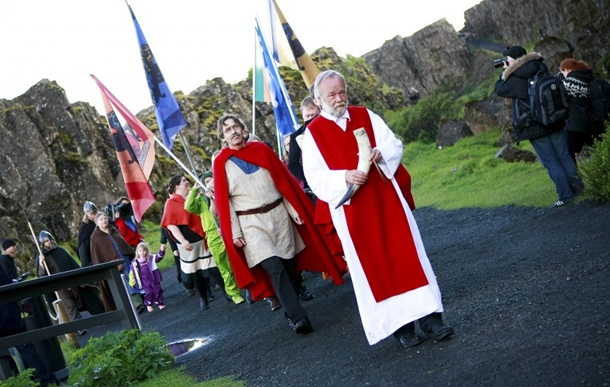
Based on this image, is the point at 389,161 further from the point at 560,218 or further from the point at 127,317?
the point at 560,218

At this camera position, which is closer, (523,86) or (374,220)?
(374,220)

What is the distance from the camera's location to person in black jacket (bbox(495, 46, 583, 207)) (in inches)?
445

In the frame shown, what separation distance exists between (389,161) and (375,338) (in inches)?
50.7

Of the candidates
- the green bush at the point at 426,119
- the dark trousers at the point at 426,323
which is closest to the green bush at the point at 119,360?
the dark trousers at the point at 426,323

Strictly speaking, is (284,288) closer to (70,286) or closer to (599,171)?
(70,286)

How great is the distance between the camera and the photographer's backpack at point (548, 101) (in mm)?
11164

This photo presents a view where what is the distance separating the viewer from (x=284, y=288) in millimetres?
8383

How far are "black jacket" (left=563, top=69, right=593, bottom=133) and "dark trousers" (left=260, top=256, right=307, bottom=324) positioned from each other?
4745 mm

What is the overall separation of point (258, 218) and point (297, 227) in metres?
0.51

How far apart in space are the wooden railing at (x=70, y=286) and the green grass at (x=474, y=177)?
5948mm

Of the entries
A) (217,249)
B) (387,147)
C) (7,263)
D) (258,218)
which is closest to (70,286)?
(258,218)

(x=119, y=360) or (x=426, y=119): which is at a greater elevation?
(x=119, y=360)

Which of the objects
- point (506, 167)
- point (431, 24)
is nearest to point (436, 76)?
point (431, 24)

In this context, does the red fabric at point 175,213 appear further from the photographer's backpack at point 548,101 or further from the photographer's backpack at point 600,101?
the photographer's backpack at point 600,101
